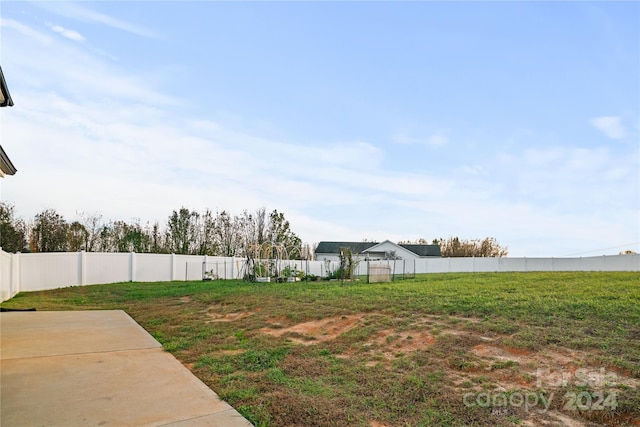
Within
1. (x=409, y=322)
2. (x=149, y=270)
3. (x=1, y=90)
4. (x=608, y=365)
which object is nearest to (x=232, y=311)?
(x=409, y=322)

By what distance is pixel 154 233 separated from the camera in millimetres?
25203

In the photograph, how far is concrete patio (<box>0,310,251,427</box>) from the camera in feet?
10.2

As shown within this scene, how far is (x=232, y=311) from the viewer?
905 centimetres

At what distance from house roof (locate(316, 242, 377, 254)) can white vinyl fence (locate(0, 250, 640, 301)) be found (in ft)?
43.9

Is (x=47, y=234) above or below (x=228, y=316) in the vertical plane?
above

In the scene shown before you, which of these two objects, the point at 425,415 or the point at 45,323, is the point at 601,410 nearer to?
the point at 425,415

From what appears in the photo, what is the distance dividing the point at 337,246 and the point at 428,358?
3817cm

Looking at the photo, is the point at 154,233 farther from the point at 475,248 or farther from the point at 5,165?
the point at 475,248

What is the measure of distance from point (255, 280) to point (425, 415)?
16.2m

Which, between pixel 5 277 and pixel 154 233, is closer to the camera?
pixel 5 277

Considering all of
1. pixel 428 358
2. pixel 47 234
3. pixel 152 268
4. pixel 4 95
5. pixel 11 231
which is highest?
pixel 4 95

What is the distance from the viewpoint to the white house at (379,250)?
3872 centimetres

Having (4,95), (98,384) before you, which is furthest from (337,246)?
(98,384)

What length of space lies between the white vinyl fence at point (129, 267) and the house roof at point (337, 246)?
13.4 meters
